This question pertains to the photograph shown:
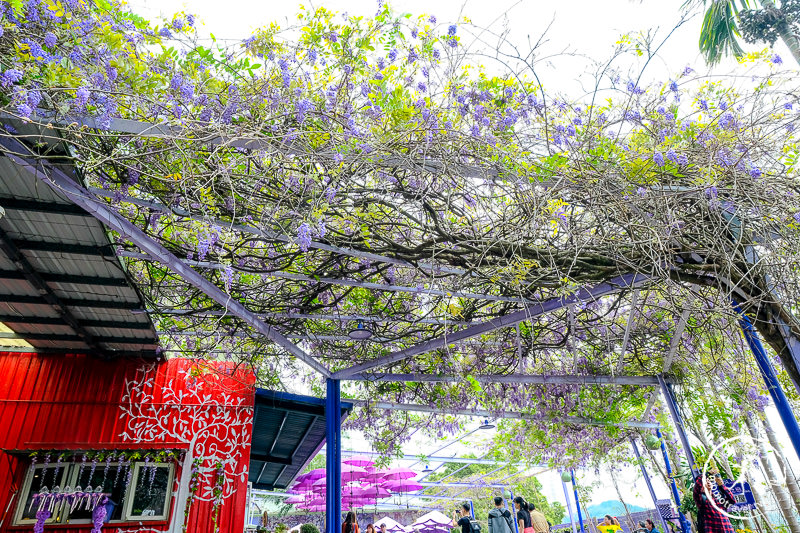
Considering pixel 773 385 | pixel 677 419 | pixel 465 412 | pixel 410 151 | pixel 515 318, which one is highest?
pixel 410 151

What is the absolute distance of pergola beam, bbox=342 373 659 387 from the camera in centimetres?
589

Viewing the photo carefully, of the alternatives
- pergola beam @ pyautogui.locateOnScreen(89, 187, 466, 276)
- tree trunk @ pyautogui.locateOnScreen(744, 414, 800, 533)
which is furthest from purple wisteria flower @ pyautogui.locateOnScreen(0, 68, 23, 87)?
tree trunk @ pyautogui.locateOnScreen(744, 414, 800, 533)

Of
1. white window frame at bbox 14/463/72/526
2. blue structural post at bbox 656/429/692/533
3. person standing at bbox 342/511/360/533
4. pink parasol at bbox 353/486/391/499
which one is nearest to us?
white window frame at bbox 14/463/72/526

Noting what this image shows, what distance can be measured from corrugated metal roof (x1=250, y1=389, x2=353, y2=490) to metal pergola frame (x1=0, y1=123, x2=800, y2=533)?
1221 mm

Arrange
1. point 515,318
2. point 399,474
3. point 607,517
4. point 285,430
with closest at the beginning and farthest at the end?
point 515,318
point 285,430
point 607,517
point 399,474

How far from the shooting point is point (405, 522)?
24.6 meters

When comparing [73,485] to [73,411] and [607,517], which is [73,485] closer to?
[73,411]

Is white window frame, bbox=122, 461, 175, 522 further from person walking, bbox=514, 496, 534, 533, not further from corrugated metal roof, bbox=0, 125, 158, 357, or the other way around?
person walking, bbox=514, 496, 534, 533

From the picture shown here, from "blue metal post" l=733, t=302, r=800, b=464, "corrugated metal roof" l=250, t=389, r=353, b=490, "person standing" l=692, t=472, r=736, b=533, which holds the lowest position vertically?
"person standing" l=692, t=472, r=736, b=533

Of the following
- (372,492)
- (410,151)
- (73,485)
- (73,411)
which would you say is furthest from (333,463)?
(372,492)

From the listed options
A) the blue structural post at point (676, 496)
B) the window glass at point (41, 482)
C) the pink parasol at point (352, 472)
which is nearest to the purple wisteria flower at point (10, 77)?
the window glass at point (41, 482)

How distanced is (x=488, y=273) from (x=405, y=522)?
24.8m

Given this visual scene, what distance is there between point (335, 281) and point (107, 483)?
4537 mm

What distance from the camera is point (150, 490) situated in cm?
605
